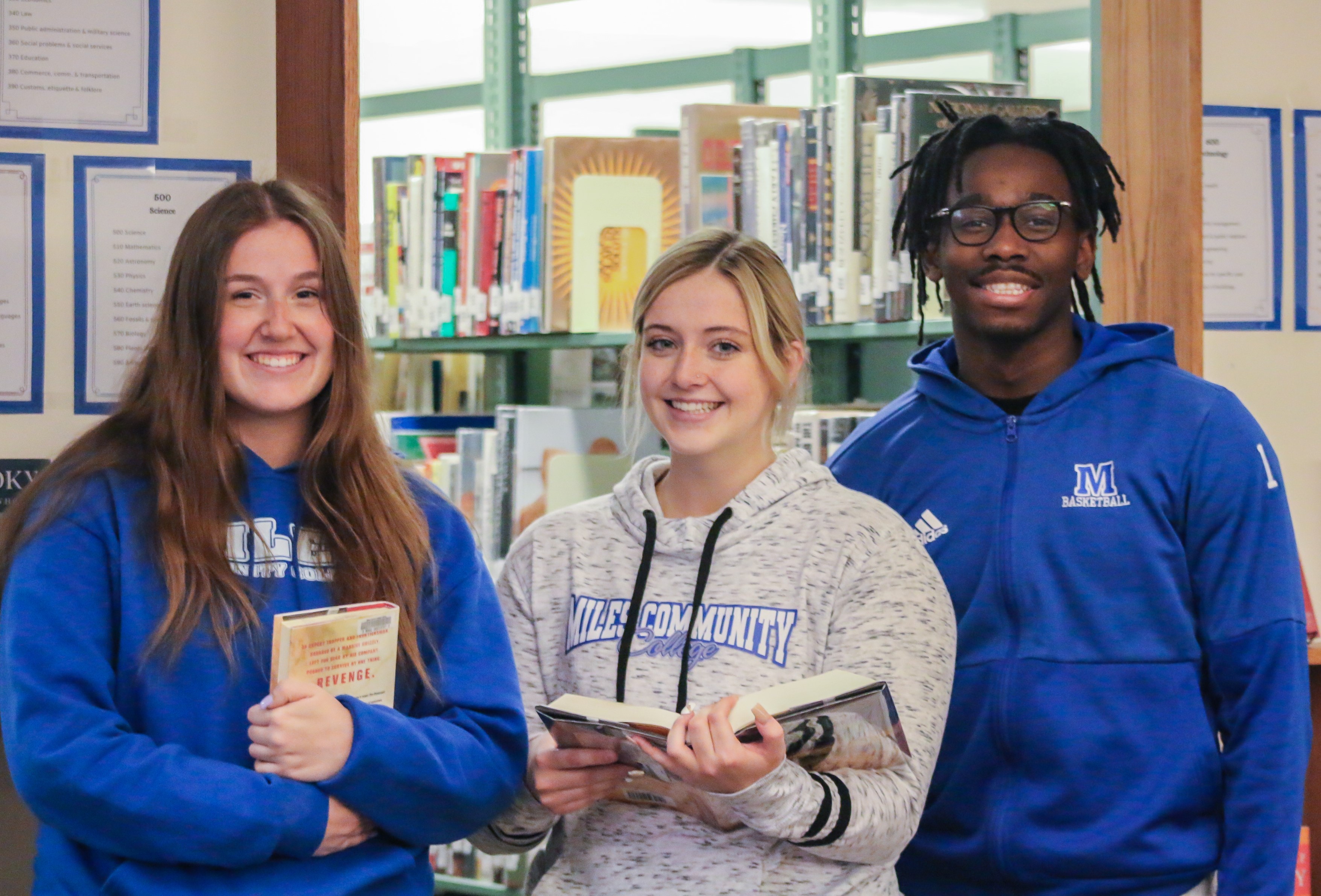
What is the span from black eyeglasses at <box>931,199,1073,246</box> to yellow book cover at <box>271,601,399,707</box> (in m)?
0.88

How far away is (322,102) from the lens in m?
1.84

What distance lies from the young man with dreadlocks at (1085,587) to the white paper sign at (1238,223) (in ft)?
1.95

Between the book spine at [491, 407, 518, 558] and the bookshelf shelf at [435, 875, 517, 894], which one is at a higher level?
the book spine at [491, 407, 518, 558]

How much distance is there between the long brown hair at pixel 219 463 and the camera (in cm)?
138

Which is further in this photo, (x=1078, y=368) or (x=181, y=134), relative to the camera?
(x=181, y=134)

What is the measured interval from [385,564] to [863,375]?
5.55 feet

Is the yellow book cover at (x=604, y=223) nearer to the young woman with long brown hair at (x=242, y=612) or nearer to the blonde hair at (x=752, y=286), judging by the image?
the blonde hair at (x=752, y=286)

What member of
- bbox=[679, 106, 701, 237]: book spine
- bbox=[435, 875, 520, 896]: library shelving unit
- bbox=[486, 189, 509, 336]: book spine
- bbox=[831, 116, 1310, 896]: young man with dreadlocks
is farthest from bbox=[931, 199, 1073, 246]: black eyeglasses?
bbox=[435, 875, 520, 896]: library shelving unit

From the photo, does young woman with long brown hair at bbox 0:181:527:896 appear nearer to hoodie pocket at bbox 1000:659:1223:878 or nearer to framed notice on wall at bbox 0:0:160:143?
framed notice on wall at bbox 0:0:160:143

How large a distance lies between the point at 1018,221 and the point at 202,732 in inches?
45.6

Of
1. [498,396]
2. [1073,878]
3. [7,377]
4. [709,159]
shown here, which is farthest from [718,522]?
[498,396]

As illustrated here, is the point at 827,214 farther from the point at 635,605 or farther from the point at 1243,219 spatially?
the point at 635,605

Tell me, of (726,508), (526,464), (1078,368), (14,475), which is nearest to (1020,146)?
(1078,368)

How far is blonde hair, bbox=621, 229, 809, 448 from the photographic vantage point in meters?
1.55
